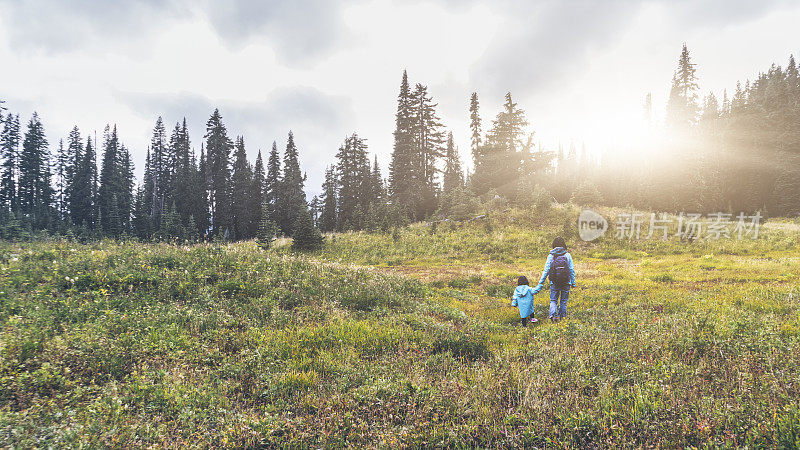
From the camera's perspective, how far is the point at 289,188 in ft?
178

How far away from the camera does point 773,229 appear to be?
25344 millimetres

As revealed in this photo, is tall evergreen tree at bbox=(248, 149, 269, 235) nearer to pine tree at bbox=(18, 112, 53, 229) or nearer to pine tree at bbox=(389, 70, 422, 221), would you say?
pine tree at bbox=(389, 70, 422, 221)

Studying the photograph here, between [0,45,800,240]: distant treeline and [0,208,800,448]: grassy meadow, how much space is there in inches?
907

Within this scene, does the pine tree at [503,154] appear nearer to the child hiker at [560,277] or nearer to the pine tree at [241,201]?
the child hiker at [560,277]

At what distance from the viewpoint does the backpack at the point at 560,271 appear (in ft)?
28.3

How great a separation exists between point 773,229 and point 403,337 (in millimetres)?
A: 35726

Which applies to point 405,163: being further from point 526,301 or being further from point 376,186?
point 526,301

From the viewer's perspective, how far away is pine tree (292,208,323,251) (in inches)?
946

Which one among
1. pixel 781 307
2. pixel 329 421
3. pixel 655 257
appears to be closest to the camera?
pixel 329 421

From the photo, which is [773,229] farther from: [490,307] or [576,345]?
[576,345]

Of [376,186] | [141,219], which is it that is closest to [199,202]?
[141,219]

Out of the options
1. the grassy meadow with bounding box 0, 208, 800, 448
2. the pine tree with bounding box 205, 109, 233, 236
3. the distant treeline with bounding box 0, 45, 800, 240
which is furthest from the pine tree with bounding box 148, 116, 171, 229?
the grassy meadow with bounding box 0, 208, 800, 448

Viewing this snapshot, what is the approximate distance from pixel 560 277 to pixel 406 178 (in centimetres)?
3420

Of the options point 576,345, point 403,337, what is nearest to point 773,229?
point 576,345
